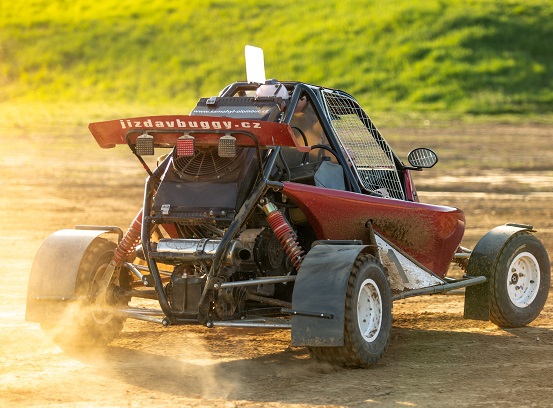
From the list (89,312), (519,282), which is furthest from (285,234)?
(519,282)

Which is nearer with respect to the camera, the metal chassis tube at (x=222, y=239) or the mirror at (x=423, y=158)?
the metal chassis tube at (x=222, y=239)

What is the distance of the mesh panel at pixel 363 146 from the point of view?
9.77m

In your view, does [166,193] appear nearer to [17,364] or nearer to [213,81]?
[17,364]

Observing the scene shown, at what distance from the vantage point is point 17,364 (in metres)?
8.72

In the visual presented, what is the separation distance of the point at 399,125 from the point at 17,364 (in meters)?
35.0

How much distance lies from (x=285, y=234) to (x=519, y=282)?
2894 millimetres

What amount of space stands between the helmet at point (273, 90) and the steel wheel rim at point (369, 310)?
1781mm

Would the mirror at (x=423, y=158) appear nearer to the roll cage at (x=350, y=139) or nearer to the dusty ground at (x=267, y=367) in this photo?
the roll cage at (x=350, y=139)

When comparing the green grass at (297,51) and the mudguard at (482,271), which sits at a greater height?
the green grass at (297,51)

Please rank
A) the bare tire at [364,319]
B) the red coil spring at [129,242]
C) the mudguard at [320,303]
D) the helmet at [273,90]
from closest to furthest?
the mudguard at [320,303], the bare tire at [364,319], the red coil spring at [129,242], the helmet at [273,90]

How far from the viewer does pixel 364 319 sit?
28.1 ft

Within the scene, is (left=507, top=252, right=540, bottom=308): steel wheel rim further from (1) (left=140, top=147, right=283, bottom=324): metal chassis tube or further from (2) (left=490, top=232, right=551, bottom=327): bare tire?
(1) (left=140, top=147, right=283, bottom=324): metal chassis tube

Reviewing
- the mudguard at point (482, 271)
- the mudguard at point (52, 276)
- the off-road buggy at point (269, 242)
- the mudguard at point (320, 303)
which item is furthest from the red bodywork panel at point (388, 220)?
the mudguard at point (52, 276)

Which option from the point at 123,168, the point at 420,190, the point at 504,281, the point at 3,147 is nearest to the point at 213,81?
the point at 3,147
